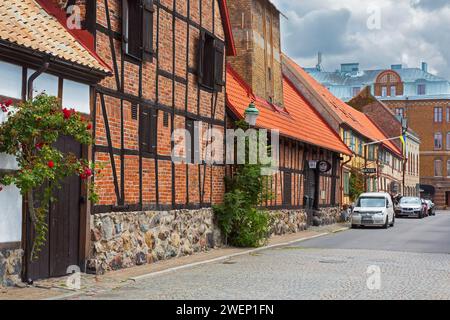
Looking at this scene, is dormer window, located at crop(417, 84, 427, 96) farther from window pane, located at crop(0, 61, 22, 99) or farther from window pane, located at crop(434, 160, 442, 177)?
window pane, located at crop(0, 61, 22, 99)

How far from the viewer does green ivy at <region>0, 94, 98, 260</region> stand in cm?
1076

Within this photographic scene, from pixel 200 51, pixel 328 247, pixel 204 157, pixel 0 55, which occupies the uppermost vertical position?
pixel 200 51

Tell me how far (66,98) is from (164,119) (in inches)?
170

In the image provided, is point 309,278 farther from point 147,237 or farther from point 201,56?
point 201,56

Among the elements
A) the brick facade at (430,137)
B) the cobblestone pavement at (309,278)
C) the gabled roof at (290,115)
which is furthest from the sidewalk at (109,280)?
the brick facade at (430,137)

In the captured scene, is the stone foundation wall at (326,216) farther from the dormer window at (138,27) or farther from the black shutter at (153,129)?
the dormer window at (138,27)

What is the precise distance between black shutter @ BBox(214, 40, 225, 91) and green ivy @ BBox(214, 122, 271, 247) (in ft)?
4.24

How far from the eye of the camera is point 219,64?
20359 millimetres

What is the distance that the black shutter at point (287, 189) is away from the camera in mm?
27547

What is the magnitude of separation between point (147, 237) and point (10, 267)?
480 cm

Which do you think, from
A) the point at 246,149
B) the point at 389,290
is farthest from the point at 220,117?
the point at 389,290

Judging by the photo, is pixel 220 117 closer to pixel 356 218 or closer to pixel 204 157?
pixel 204 157
